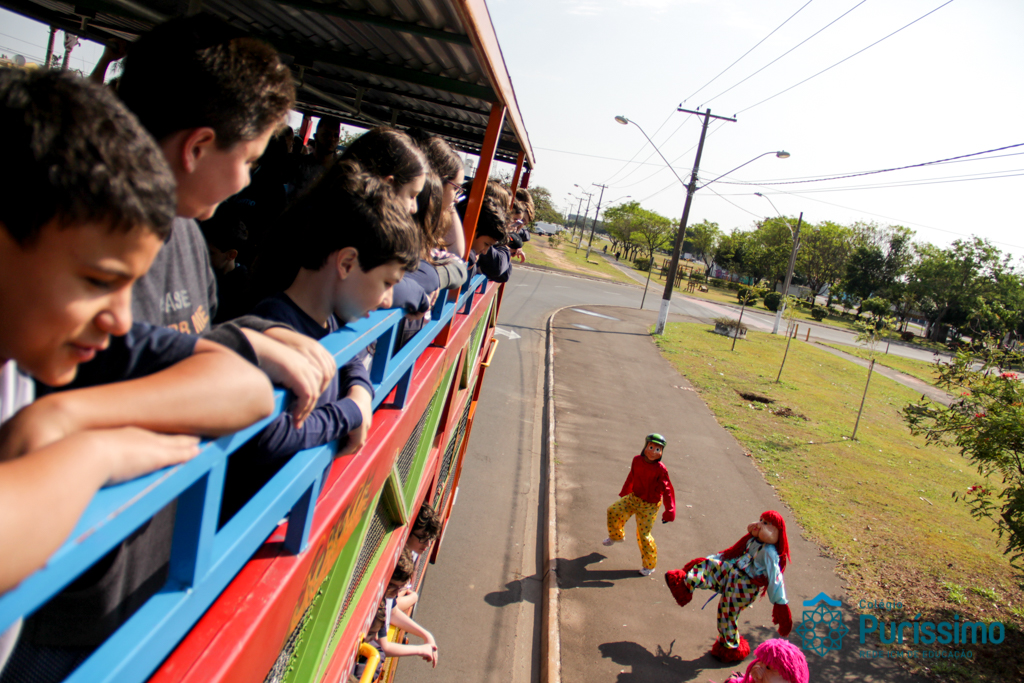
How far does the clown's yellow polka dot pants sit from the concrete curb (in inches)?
28.0

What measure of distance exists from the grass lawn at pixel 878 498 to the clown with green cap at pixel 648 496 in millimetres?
2215

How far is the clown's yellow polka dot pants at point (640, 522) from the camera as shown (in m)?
6.57

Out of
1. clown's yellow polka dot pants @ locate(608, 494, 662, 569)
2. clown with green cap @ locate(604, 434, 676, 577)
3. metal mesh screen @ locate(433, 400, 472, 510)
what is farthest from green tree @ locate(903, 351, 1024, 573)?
metal mesh screen @ locate(433, 400, 472, 510)

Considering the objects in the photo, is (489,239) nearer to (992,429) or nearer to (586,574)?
(586,574)

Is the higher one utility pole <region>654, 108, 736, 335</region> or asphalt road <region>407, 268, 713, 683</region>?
utility pole <region>654, 108, 736, 335</region>

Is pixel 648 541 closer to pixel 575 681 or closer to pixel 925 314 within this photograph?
pixel 575 681

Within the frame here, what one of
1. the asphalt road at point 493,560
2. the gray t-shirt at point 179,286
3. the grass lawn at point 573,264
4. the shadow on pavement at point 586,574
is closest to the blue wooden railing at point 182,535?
the gray t-shirt at point 179,286

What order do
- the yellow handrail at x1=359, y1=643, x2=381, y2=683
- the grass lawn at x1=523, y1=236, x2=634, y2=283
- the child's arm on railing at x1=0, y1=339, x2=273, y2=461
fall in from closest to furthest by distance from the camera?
the child's arm on railing at x1=0, y1=339, x2=273, y2=461
the yellow handrail at x1=359, y1=643, x2=381, y2=683
the grass lawn at x1=523, y1=236, x2=634, y2=283

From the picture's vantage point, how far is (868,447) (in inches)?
496

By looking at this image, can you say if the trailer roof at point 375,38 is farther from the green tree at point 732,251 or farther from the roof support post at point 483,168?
the green tree at point 732,251

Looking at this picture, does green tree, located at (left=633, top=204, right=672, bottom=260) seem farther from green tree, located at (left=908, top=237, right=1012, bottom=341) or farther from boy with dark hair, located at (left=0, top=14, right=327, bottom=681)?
boy with dark hair, located at (left=0, top=14, right=327, bottom=681)

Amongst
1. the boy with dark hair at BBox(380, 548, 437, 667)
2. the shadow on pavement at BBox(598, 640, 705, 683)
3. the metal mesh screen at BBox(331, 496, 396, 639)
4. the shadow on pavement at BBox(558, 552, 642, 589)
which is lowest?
the shadow on pavement at BBox(598, 640, 705, 683)
